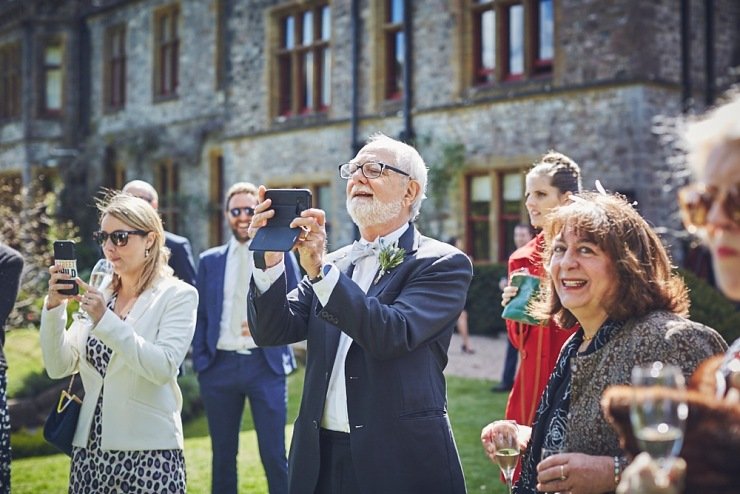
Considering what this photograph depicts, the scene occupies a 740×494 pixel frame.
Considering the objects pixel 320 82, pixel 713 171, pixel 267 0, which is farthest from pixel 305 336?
pixel 267 0

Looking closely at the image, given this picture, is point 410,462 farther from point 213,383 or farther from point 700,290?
point 700,290

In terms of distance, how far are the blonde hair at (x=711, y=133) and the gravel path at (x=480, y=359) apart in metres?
9.47

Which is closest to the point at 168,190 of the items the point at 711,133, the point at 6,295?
the point at 6,295

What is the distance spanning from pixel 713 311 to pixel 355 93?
10.1 meters

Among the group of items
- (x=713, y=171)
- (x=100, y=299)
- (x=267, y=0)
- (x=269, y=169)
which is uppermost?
(x=267, y=0)

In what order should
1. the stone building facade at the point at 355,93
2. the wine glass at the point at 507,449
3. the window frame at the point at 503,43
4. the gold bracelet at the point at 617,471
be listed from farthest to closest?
the window frame at the point at 503,43, the stone building facade at the point at 355,93, the wine glass at the point at 507,449, the gold bracelet at the point at 617,471

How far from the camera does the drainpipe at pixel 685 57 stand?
14180 mm

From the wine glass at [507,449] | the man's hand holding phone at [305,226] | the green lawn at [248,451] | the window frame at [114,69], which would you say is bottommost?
the green lawn at [248,451]

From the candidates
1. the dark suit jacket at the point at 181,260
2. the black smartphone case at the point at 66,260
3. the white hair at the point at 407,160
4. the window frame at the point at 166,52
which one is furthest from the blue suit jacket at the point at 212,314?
the window frame at the point at 166,52

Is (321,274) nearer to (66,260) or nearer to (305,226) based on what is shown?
(305,226)

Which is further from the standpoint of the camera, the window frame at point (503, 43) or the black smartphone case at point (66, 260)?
the window frame at point (503, 43)

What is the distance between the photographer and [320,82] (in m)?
19.1

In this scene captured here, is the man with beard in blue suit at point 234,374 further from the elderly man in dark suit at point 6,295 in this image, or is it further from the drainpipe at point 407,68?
the drainpipe at point 407,68

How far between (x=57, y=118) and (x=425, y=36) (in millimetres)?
13246
